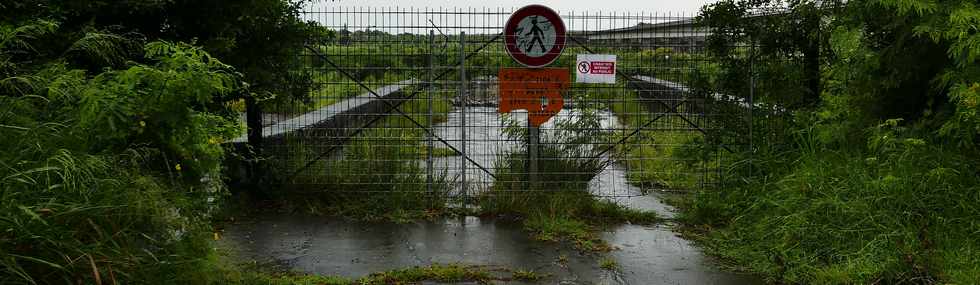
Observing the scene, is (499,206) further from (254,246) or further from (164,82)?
(164,82)

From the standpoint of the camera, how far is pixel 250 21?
26.3ft

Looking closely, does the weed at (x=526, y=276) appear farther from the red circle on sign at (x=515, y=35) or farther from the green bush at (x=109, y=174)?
the red circle on sign at (x=515, y=35)

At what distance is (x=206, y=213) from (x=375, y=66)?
3918mm

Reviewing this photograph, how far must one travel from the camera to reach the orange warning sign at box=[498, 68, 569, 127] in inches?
353

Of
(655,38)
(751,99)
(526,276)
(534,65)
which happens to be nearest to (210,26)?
(534,65)

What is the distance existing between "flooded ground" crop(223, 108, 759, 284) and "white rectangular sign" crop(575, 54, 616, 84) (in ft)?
4.76

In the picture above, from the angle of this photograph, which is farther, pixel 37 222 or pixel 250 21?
pixel 250 21

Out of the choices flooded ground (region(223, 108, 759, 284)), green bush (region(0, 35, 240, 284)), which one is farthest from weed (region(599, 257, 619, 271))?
green bush (region(0, 35, 240, 284))

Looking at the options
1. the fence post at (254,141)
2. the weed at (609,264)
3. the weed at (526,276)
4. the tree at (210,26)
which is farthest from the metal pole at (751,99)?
the fence post at (254,141)

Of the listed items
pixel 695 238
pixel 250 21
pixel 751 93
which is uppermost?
pixel 250 21

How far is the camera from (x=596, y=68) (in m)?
8.90

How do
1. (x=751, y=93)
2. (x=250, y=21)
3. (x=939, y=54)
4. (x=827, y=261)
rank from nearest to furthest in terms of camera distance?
(x=827, y=261)
(x=939, y=54)
(x=250, y=21)
(x=751, y=93)

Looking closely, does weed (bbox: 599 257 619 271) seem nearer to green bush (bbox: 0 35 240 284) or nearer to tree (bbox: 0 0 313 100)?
green bush (bbox: 0 35 240 284)

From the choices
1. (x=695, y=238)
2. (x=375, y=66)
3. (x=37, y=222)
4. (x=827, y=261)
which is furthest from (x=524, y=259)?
(x=37, y=222)
